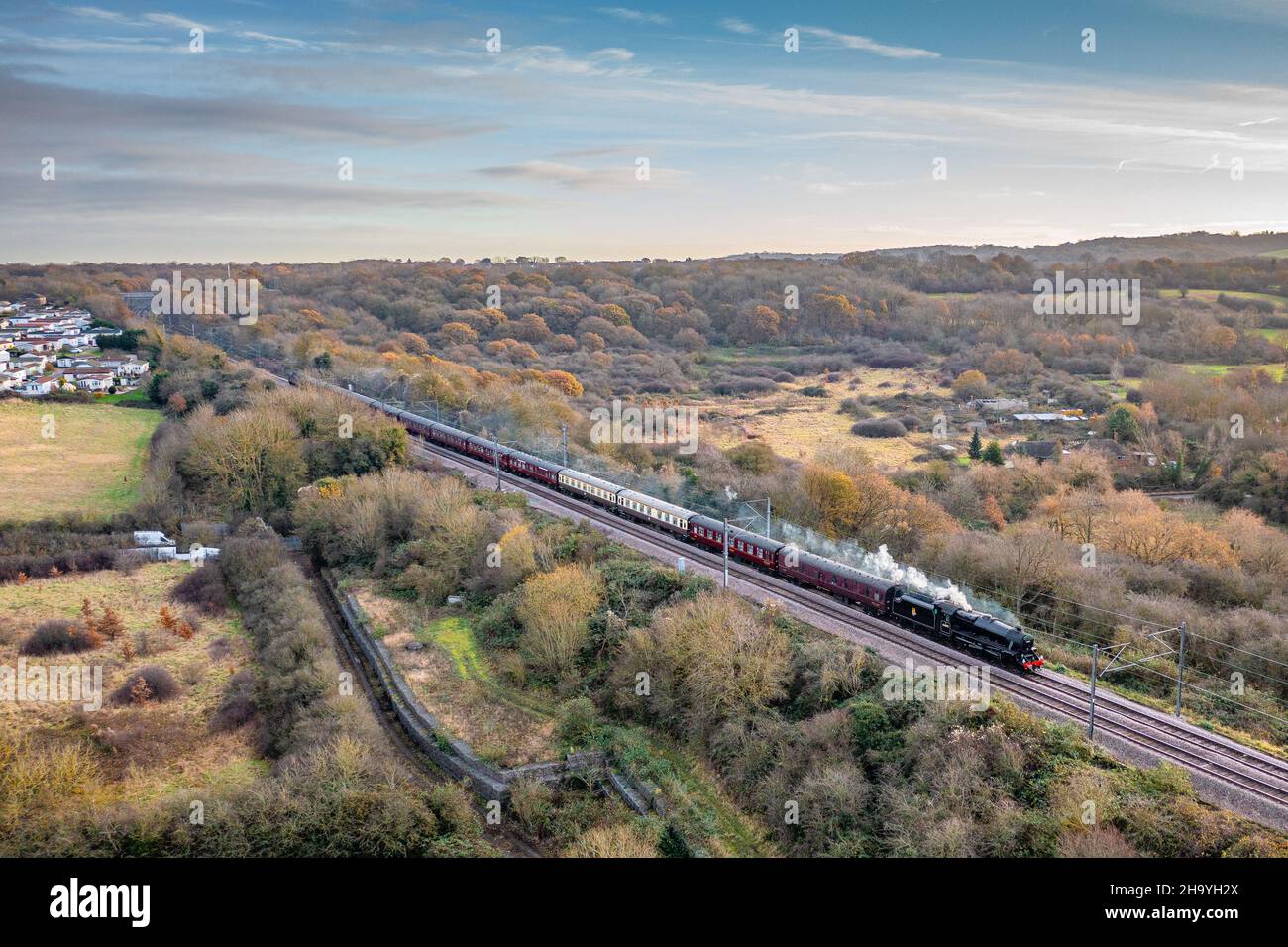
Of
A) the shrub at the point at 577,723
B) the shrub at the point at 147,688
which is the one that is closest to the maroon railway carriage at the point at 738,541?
the shrub at the point at 577,723

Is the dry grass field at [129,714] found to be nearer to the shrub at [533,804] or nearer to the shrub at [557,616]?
the shrub at [533,804]

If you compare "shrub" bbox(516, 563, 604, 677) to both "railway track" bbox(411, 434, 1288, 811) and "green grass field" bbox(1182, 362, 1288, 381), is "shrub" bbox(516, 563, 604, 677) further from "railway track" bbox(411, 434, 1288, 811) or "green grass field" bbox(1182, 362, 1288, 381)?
"green grass field" bbox(1182, 362, 1288, 381)

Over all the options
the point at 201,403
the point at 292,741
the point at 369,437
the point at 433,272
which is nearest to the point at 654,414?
the point at 369,437

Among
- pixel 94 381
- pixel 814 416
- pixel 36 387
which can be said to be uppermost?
pixel 94 381

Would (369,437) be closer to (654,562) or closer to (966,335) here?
(654,562)

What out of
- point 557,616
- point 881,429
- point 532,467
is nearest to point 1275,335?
point 881,429

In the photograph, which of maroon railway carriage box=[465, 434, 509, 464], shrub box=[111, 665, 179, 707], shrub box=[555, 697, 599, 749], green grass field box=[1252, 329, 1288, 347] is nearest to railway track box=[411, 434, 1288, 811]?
shrub box=[555, 697, 599, 749]

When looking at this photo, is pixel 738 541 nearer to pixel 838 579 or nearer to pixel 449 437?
pixel 838 579
